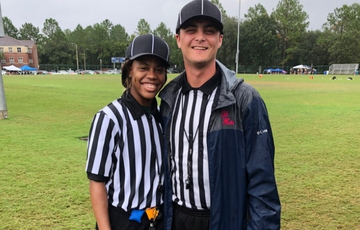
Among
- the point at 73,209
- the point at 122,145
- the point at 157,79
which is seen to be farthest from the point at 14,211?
the point at 157,79

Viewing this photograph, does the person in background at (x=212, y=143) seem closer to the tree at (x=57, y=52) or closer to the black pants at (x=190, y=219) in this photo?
the black pants at (x=190, y=219)

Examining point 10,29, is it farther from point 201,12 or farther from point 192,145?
point 192,145

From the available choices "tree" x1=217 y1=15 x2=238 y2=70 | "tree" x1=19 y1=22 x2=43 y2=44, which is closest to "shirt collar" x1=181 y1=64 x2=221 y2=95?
"tree" x1=217 y1=15 x2=238 y2=70

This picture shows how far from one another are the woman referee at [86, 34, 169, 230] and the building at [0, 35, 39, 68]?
319ft

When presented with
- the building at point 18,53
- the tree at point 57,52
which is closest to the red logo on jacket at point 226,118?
the tree at point 57,52

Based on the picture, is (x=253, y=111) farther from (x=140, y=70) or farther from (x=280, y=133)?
(x=280, y=133)

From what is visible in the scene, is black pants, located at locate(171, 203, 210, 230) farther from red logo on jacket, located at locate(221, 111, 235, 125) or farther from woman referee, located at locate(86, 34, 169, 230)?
red logo on jacket, located at locate(221, 111, 235, 125)

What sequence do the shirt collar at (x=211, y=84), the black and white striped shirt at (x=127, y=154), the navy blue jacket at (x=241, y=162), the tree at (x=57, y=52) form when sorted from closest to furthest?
1. the navy blue jacket at (x=241, y=162)
2. the black and white striped shirt at (x=127, y=154)
3. the shirt collar at (x=211, y=84)
4. the tree at (x=57, y=52)

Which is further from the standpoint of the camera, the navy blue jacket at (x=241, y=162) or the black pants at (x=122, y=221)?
the black pants at (x=122, y=221)

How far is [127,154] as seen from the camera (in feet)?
6.64

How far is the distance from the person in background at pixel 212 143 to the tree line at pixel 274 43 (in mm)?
64813

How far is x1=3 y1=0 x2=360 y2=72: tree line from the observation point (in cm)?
7344

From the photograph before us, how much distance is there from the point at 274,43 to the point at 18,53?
73.3 metres

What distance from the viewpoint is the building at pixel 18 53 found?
283ft
